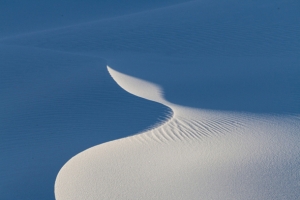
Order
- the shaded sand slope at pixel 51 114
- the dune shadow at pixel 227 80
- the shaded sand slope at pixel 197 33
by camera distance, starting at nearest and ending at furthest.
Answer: the shaded sand slope at pixel 51 114 < the dune shadow at pixel 227 80 < the shaded sand slope at pixel 197 33

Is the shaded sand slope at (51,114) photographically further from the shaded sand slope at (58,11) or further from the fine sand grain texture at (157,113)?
the shaded sand slope at (58,11)

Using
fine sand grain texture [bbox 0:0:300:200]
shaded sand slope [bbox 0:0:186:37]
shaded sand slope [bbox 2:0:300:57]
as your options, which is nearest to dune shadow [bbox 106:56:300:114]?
fine sand grain texture [bbox 0:0:300:200]

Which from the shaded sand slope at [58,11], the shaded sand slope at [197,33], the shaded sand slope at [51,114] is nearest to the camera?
the shaded sand slope at [51,114]

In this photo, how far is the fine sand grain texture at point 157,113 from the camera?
4.27m

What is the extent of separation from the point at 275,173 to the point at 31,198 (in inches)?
97.0

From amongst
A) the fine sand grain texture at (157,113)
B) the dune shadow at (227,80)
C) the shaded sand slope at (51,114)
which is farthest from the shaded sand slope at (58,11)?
the shaded sand slope at (51,114)

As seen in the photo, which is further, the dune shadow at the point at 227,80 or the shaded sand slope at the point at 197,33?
the shaded sand slope at the point at 197,33

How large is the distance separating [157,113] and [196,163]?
5.92ft

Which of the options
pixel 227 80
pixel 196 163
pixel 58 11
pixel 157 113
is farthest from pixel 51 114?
pixel 58 11

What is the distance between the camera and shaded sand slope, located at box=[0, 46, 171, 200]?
4990 millimetres

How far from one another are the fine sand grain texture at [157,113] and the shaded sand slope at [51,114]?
2 centimetres

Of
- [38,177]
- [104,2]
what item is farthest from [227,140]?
[104,2]

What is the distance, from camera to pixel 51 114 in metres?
6.42

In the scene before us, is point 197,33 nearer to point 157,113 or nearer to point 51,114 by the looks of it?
point 157,113
